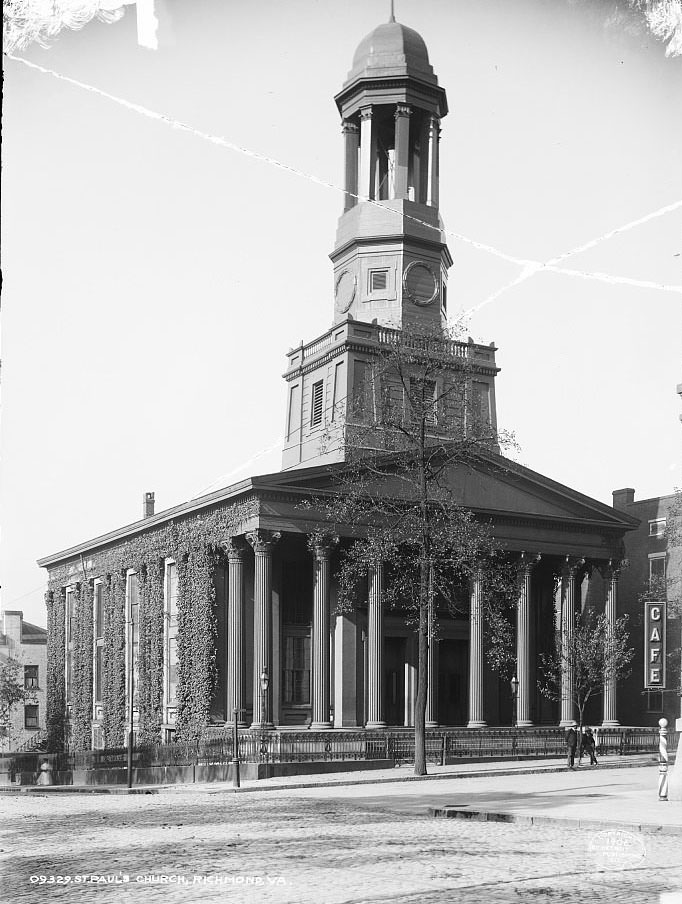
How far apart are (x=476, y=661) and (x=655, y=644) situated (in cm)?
2636

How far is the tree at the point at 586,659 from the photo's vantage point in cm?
5575

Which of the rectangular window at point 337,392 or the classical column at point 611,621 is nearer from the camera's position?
the classical column at point 611,621

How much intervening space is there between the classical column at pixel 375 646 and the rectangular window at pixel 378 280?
1416 cm

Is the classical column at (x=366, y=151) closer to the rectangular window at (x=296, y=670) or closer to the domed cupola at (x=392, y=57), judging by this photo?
the domed cupola at (x=392, y=57)

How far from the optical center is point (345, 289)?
6325 centimetres

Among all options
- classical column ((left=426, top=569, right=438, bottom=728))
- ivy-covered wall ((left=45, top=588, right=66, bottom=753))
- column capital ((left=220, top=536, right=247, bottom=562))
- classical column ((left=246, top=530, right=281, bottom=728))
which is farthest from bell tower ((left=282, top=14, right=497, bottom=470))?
ivy-covered wall ((left=45, top=588, right=66, bottom=753))

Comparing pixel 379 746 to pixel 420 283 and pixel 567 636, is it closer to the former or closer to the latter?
pixel 567 636

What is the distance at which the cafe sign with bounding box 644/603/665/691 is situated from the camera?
30625 millimetres

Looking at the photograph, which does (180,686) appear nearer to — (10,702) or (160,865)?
(10,702)

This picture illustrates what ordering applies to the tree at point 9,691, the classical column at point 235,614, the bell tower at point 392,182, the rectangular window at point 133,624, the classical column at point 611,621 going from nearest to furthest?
1. the classical column at point 235,614
2. the classical column at point 611,621
3. the bell tower at point 392,182
4. the rectangular window at point 133,624
5. the tree at point 9,691

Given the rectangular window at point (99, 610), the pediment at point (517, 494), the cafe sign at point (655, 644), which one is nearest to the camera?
the cafe sign at point (655, 644)

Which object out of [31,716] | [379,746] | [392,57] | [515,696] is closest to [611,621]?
[515,696]

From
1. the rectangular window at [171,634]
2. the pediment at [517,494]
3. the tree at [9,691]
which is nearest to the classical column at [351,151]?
the pediment at [517,494]

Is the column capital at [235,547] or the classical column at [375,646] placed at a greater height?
the column capital at [235,547]
